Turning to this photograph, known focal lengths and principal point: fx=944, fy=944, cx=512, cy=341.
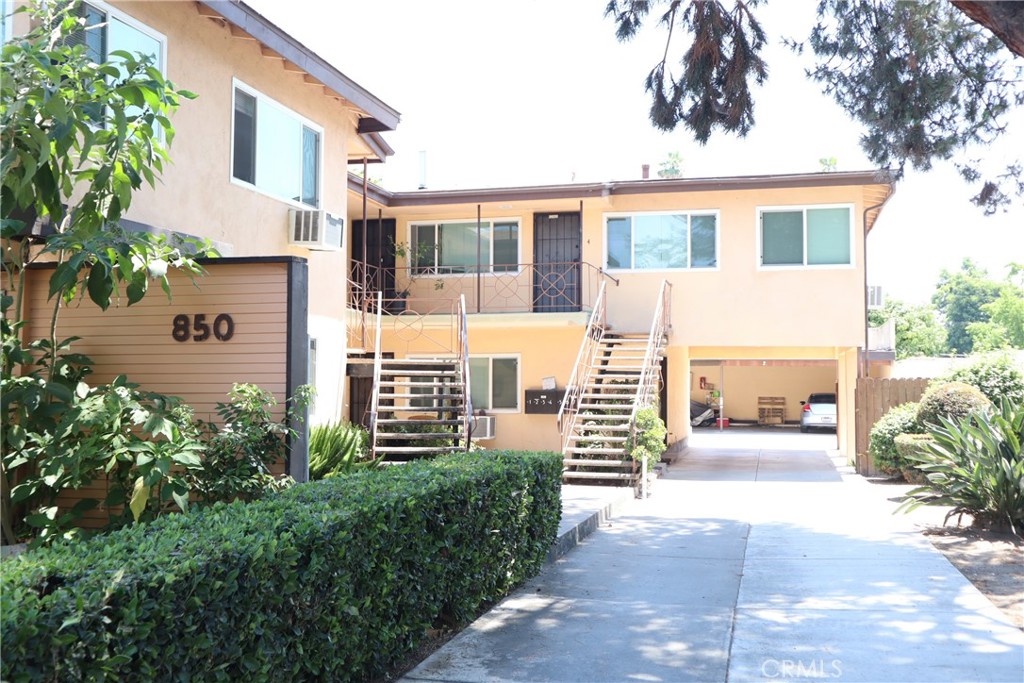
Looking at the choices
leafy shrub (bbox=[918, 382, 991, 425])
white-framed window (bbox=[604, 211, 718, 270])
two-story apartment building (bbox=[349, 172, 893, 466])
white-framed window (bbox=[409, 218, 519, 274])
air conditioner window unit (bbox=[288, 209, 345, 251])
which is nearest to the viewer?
air conditioner window unit (bbox=[288, 209, 345, 251])

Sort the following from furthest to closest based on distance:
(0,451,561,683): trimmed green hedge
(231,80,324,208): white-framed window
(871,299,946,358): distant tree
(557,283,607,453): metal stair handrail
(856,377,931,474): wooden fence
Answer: (871,299,946,358): distant tree, (856,377,931,474): wooden fence, (557,283,607,453): metal stair handrail, (231,80,324,208): white-framed window, (0,451,561,683): trimmed green hedge

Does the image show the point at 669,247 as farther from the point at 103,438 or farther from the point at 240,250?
the point at 103,438

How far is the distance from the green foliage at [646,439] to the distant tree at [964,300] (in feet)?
242

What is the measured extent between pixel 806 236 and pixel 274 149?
437 inches

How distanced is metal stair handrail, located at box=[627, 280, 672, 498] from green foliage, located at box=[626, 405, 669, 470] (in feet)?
0.28

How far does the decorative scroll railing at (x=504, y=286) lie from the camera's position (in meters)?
19.9

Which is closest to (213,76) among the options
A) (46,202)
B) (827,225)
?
(46,202)

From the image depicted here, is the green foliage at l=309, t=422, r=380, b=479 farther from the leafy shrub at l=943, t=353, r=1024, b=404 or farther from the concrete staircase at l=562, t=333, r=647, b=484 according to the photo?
the leafy shrub at l=943, t=353, r=1024, b=404

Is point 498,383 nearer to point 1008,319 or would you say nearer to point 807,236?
point 807,236

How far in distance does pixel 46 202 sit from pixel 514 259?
14906 millimetres

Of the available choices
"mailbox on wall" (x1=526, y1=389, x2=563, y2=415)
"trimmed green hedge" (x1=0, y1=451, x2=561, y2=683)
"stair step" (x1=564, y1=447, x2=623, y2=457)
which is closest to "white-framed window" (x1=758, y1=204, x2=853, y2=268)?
"mailbox on wall" (x1=526, y1=389, x2=563, y2=415)

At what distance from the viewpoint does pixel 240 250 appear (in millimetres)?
11398

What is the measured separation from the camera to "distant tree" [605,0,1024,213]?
10.4m

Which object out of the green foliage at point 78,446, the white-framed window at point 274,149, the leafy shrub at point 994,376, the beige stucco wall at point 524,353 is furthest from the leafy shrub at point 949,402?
the green foliage at point 78,446
